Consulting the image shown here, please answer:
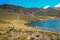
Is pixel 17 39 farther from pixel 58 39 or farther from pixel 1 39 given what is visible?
pixel 58 39

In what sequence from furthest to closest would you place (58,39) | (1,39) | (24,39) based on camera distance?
(58,39), (1,39), (24,39)

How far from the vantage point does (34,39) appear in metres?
41.5

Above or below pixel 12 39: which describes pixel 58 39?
below

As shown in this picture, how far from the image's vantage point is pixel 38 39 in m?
45.2

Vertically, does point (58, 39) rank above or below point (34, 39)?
below

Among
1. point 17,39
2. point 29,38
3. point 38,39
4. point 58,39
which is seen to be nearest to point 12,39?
point 17,39

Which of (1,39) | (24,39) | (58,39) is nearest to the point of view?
(24,39)

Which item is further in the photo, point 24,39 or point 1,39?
point 1,39

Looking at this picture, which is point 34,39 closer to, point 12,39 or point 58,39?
point 12,39

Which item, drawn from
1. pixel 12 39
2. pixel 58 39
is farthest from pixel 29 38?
pixel 58 39

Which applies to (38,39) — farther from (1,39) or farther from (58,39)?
(58,39)

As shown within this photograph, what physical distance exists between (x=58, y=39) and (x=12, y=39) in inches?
1400

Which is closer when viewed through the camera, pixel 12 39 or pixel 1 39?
pixel 12 39

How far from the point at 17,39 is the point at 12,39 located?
159cm
